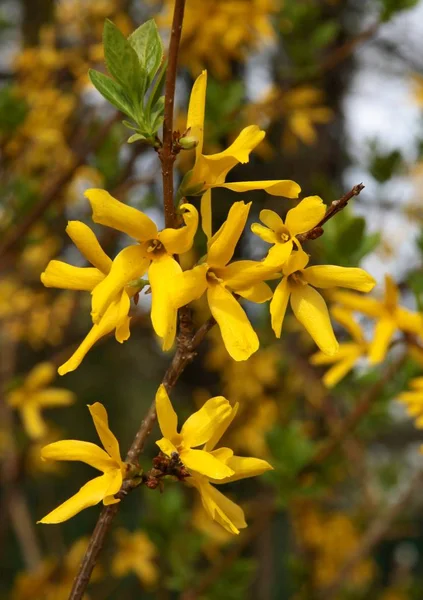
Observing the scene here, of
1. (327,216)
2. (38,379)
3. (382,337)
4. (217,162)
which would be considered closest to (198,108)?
(217,162)

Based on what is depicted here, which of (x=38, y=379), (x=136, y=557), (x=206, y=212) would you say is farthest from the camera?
(x=136, y=557)

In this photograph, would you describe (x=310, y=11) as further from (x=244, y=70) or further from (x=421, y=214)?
(x=244, y=70)

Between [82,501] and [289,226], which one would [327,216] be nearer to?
[289,226]

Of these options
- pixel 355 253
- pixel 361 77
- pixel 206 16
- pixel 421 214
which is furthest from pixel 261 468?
pixel 361 77

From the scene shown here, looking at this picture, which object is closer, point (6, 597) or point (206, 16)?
point (206, 16)

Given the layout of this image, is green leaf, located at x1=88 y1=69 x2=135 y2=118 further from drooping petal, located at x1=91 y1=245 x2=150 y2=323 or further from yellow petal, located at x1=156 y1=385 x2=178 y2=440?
yellow petal, located at x1=156 y1=385 x2=178 y2=440
